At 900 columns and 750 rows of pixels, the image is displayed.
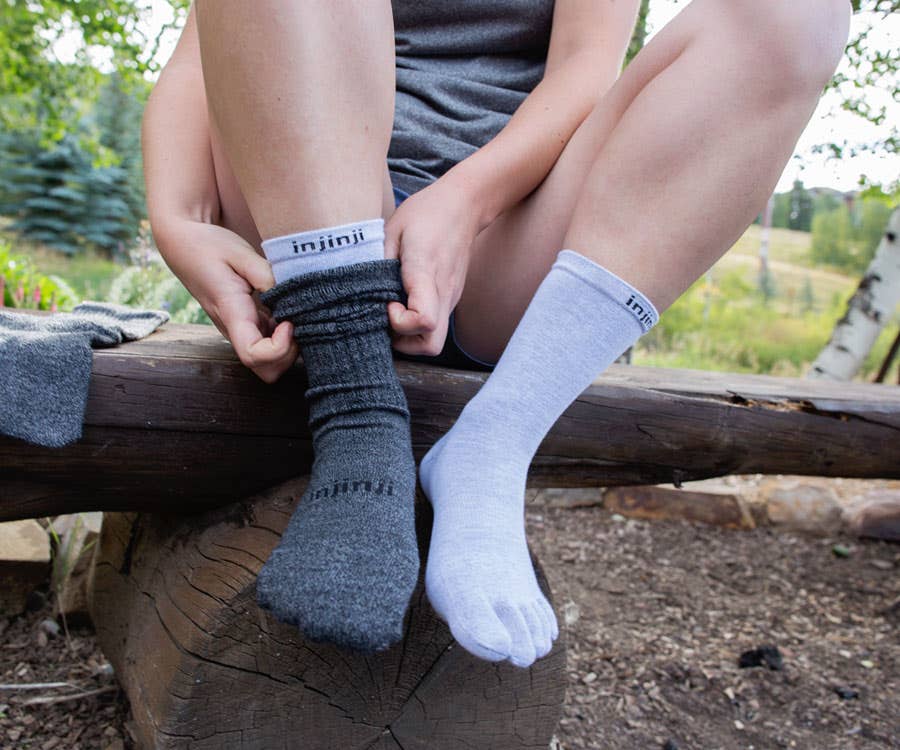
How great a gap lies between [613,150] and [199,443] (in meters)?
0.55

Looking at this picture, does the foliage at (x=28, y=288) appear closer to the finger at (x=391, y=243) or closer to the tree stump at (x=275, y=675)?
the tree stump at (x=275, y=675)

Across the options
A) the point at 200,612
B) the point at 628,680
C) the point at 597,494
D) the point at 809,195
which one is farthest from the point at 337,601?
the point at 809,195

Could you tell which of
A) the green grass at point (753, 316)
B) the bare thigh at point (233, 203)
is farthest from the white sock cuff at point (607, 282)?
the green grass at point (753, 316)

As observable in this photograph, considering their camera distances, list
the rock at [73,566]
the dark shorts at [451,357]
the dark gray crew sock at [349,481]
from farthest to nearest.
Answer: the rock at [73,566], the dark shorts at [451,357], the dark gray crew sock at [349,481]

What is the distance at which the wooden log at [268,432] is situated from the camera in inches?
32.7

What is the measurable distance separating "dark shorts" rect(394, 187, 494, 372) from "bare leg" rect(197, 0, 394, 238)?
24cm

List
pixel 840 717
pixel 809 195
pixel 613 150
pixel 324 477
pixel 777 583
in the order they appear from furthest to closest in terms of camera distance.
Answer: pixel 809 195 → pixel 777 583 → pixel 840 717 → pixel 613 150 → pixel 324 477

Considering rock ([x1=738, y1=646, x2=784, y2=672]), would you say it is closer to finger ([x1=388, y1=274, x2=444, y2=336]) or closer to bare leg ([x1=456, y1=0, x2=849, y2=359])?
bare leg ([x1=456, y1=0, x2=849, y2=359])

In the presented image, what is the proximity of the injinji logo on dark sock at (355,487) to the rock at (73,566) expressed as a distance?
2.69 feet

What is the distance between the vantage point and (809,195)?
7.04 m

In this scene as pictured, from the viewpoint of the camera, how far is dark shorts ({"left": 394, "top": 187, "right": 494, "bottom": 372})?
999mm

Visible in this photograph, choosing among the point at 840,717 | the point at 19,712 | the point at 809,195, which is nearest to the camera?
the point at 19,712

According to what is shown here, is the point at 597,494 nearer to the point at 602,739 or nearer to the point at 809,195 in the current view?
the point at 602,739

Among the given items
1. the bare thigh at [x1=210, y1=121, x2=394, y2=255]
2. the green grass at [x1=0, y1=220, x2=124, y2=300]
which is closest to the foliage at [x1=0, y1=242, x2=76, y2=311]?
the bare thigh at [x1=210, y1=121, x2=394, y2=255]
